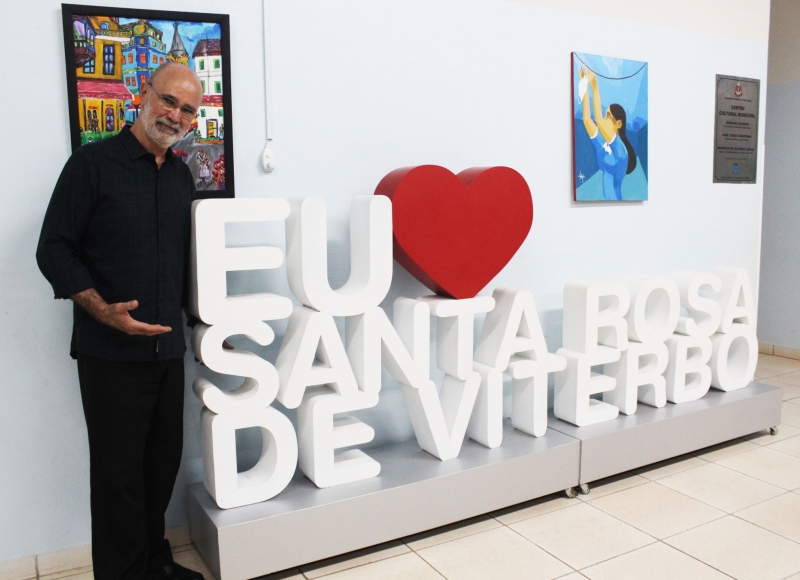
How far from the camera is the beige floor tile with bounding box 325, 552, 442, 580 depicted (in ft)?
7.14

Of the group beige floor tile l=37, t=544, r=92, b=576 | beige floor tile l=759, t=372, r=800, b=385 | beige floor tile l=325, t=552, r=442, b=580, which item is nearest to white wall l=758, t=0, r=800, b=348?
beige floor tile l=759, t=372, r=800, b=385

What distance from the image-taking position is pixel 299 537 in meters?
2.15

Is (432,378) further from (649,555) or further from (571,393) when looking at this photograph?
(649,555)

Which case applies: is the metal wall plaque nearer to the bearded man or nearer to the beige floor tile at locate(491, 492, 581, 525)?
the beige floor tile at locate(491, 492, 581, 525)

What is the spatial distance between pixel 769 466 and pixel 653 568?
118 cm

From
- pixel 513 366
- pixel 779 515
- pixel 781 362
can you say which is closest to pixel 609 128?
pixel 513 366

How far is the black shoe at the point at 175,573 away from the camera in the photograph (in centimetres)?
213

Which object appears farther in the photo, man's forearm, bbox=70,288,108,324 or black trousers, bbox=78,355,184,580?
black trousers, bbox=78,355,184,580

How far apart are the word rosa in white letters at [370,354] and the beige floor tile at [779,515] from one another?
624mm

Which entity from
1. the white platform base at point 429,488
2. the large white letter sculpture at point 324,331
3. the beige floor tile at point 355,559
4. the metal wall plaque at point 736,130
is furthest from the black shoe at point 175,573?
the metal wall plaque at point 736,130

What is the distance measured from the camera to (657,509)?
265 cm

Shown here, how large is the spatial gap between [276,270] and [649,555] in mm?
1637

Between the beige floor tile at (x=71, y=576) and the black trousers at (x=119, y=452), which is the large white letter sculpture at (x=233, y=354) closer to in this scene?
the black trousers at (x=119, y=452)

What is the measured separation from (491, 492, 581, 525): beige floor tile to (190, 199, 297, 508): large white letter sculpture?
0.87m
